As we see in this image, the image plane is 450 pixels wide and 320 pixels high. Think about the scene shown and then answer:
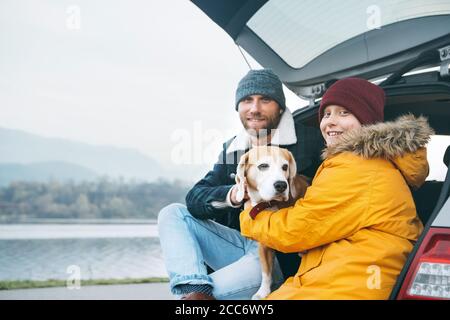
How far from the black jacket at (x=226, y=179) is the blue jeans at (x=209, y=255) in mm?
38

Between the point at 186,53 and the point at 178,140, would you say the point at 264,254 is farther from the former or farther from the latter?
the point at 186,53

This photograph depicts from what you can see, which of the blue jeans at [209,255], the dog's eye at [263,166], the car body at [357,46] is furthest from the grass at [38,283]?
the car body at [357,46]

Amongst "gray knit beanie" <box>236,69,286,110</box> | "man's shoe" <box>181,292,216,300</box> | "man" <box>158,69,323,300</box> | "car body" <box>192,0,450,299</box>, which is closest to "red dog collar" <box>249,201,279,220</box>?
"man" <box>158,69,323,300</box>

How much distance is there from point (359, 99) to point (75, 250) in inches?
35.6

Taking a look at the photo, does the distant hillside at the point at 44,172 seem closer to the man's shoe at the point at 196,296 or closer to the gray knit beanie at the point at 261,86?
the man's shoe at the point at 196,296

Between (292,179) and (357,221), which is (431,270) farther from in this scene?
(292,179)

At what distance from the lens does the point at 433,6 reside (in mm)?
1890

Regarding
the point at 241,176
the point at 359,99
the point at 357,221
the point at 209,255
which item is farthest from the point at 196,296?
the point at 359,99

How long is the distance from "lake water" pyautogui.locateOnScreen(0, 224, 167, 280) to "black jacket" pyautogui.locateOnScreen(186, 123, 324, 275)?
0.52 feet

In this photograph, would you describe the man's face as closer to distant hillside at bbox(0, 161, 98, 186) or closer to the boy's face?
the boy's face

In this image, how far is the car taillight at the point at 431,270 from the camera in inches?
49.5

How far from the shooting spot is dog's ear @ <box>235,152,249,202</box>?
5.46 ft

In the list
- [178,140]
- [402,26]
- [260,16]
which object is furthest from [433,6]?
[178,140]
